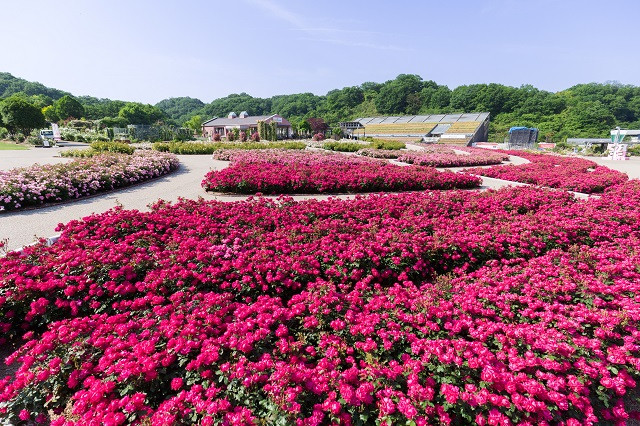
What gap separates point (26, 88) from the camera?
309ft

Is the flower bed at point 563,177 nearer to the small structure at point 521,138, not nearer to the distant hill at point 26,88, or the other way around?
the small structure at point 521,138

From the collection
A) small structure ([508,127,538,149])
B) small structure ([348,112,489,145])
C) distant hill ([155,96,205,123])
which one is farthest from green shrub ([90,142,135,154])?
distant hill ([155,96,205,123])

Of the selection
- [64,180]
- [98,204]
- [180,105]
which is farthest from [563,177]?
[180,105]

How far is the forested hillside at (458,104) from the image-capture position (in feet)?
201

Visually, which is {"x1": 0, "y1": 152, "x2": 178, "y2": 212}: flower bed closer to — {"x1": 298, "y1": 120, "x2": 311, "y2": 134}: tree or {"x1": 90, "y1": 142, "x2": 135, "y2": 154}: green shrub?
{"x1": 90, "y1": 142, "x2": 135, "y2": 154}: green shrub

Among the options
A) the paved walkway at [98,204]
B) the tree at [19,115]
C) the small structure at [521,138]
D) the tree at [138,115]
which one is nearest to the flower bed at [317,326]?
the paved walkway at [98,204]

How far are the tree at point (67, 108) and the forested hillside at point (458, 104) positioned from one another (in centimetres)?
368

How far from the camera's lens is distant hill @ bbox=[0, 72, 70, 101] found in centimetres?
9360

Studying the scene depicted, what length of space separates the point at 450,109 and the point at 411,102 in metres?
14.6

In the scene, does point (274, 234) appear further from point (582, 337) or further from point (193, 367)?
point (582, 337)

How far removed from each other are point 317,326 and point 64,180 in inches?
357

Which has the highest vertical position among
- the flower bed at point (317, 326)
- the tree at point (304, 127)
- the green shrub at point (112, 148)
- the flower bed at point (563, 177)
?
the tree at point (304, 127)

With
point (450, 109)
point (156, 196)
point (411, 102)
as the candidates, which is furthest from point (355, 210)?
point (411, 102)

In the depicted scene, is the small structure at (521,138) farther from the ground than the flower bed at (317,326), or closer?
farther from the ground
